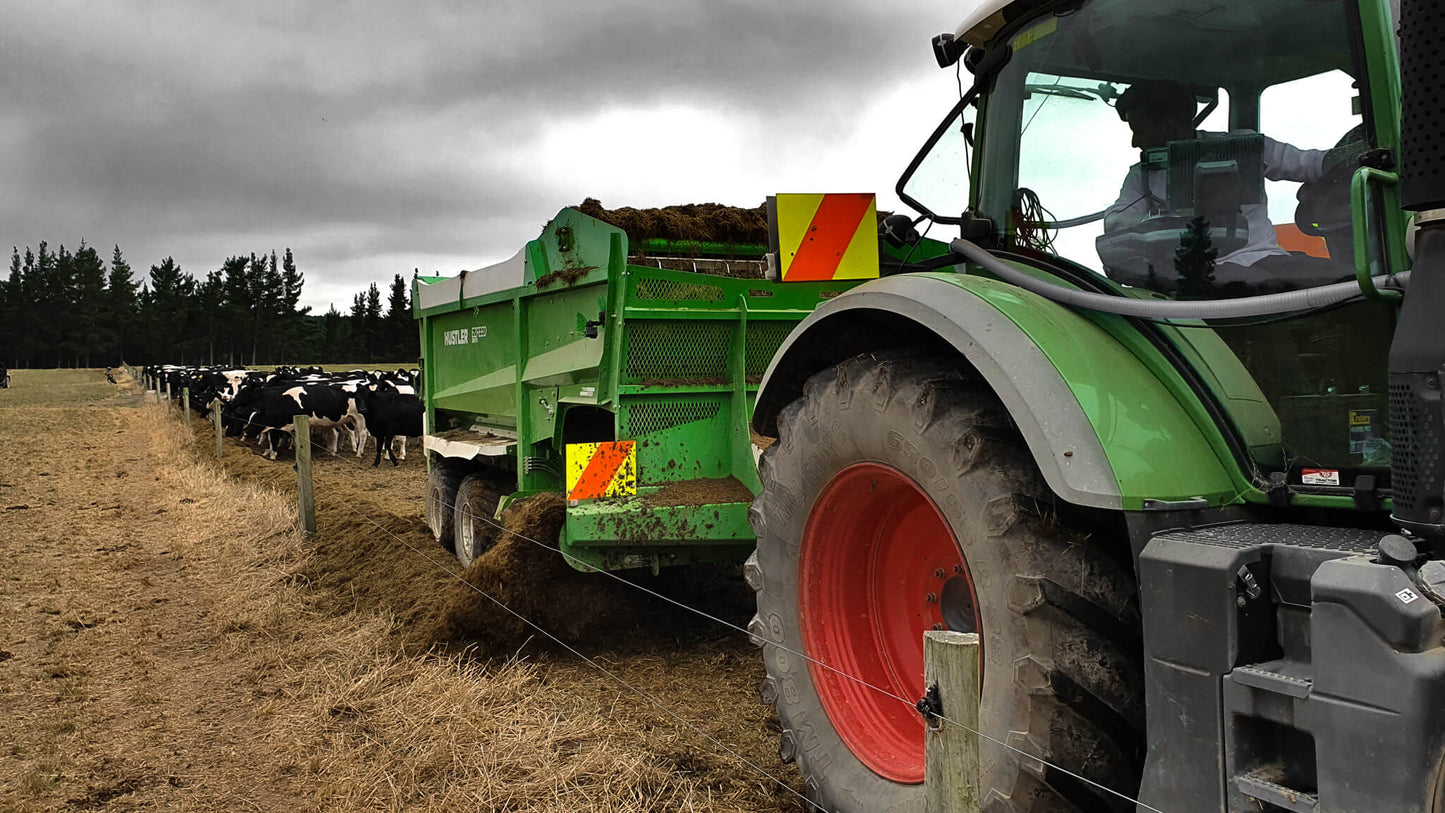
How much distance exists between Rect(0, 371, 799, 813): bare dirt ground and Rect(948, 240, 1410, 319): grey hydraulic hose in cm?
204

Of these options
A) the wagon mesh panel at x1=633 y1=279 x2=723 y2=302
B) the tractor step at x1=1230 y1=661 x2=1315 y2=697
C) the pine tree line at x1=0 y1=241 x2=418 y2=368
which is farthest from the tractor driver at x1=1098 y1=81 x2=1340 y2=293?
the pine tree line at x1=0 y1=241 x2=418 y2=368

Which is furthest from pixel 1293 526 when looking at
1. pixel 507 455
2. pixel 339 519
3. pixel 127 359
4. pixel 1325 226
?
pixel 127 359

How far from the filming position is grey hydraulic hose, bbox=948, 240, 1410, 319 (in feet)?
6.86

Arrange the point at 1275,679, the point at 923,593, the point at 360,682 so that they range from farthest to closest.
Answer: the point at 360,682, the point at 923,593, the point at 1275,679

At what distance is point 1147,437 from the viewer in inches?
90.2

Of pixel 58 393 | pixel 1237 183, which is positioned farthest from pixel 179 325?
pixel 1237 183

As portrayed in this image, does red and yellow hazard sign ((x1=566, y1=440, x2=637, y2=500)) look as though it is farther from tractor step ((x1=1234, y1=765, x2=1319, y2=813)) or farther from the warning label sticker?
tractor step ((x1=1234, y1=765, x2=1319, y2=813))

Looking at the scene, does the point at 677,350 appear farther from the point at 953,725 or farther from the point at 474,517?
the point at 953,725

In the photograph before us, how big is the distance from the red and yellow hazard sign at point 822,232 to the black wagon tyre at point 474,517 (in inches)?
160

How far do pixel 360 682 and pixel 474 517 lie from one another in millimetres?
2583

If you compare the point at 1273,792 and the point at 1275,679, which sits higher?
the point at 1275,679

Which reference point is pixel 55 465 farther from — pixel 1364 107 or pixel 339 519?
pixel 1364 107

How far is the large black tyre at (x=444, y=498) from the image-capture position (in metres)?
8.46

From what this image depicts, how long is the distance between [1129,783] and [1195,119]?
1.56 m
